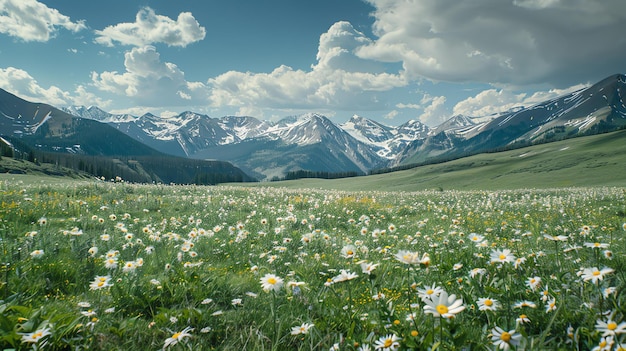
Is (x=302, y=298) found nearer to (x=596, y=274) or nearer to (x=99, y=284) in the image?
(x=99, y=284)

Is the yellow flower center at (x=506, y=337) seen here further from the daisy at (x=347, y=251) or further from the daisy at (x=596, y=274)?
the daisy at (x=347, y=251)

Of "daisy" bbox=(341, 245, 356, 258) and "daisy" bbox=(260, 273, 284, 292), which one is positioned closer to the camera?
"daisy" bbox=(260, 273, 284, 292)

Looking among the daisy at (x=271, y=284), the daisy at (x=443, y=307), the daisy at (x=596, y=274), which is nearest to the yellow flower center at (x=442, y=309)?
the daisy at (x=443, y=307)

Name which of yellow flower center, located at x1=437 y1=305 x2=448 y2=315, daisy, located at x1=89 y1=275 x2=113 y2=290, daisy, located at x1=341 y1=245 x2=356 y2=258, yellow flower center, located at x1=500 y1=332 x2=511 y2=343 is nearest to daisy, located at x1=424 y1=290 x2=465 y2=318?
yellow flower center, located at x1=437 y1=305 x2=448 y2=315

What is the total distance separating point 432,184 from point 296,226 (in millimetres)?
81991

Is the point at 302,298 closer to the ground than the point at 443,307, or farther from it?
closer to the ground

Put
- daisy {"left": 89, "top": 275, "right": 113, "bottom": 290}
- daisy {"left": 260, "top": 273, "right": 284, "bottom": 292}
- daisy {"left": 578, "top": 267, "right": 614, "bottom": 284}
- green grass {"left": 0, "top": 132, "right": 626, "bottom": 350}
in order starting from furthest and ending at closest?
daisy {"left": 89, "top": 275, "right": 113, "bottom": 290} → daisy {"left": 260, "top": 273, "right": 284, "bottom": 292} → green grass {"left": 0, "top": 132, "right": 626, "bottom": 350} → daisy {"left": 578, "top": 267, "right": 614, "bottom": 284}

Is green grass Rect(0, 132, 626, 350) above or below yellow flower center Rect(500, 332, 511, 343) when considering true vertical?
below

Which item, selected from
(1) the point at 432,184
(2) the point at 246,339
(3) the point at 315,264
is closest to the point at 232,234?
(3) the point at 315,264

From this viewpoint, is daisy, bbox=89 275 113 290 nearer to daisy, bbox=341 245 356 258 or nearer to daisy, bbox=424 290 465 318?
daisy, bbox=341 245 356 258

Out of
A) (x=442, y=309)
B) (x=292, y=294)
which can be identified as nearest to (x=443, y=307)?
(x=442, y=309)

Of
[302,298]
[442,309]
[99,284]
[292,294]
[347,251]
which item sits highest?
[442,309]

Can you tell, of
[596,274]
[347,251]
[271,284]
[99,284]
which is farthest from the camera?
[347,251]

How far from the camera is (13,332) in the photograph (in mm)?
2506
